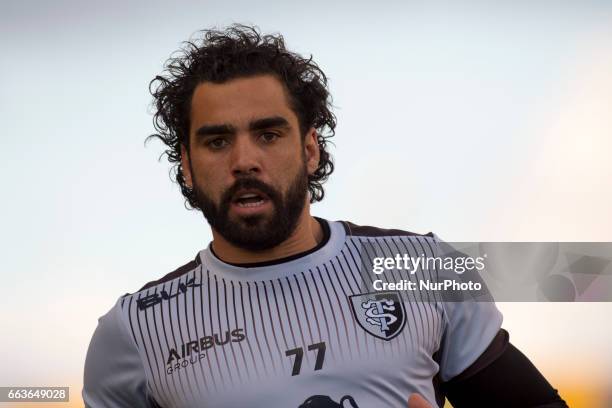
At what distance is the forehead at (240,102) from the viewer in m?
2.41

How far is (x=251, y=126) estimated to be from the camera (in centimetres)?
238

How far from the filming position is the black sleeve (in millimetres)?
2451

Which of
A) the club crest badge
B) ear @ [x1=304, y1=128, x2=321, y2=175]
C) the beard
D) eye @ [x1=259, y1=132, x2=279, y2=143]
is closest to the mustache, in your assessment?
the beard

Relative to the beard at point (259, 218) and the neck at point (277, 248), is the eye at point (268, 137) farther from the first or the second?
the neck at point (277, 248)

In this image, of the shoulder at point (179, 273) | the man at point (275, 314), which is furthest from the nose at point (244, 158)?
the shoulder at point (179, 273)

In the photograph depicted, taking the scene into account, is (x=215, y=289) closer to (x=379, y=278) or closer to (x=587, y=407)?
(x=379, y=278)

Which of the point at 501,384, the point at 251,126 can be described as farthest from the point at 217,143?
the point at 501,384

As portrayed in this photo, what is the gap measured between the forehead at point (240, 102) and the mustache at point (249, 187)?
6.8 inches

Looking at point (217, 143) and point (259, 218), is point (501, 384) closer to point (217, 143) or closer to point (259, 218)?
point (259, 218)

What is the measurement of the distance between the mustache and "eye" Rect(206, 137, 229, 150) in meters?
Answer: 0.15

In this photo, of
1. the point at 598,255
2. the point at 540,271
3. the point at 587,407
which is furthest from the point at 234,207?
the point at 587,407

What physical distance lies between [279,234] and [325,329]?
1.01ft

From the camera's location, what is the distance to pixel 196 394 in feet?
7.61

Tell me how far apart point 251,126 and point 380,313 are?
658mm
